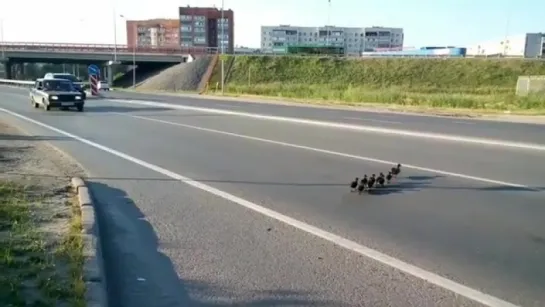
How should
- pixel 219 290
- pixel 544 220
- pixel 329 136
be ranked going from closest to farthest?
pixel 219 290, pixel 544 220, pixel 329 136

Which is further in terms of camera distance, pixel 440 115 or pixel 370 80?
pixel 370 80

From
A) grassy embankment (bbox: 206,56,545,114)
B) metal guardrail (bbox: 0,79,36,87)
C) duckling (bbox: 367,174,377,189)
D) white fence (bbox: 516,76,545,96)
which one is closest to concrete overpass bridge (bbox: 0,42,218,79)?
metal guardrail (bbox: 0,79,36,87)

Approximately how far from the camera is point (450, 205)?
24.3 feet

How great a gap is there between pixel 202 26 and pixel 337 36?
51722 millimetres

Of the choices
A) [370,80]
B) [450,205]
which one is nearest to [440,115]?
[450,205]

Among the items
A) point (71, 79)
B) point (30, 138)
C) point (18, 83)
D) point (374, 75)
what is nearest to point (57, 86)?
point (30, 138)

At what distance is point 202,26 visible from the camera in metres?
135

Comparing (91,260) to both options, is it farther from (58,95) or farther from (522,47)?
(522,47)

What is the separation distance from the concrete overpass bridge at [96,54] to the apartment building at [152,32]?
70988 mm

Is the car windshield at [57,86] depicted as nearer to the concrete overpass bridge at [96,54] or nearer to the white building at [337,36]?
the concrete overpass bridge at [96,54]

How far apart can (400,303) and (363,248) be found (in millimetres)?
1400

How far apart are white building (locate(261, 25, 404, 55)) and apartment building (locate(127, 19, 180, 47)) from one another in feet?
92.8

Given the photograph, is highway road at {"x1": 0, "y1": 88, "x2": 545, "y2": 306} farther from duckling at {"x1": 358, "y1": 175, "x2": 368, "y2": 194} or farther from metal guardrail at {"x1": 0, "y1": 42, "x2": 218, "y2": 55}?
metal guardrail at {"x1": 0, "y1": 42, "x2": 218, "y2": 55}

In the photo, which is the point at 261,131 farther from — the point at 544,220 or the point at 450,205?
the point at 544,220
